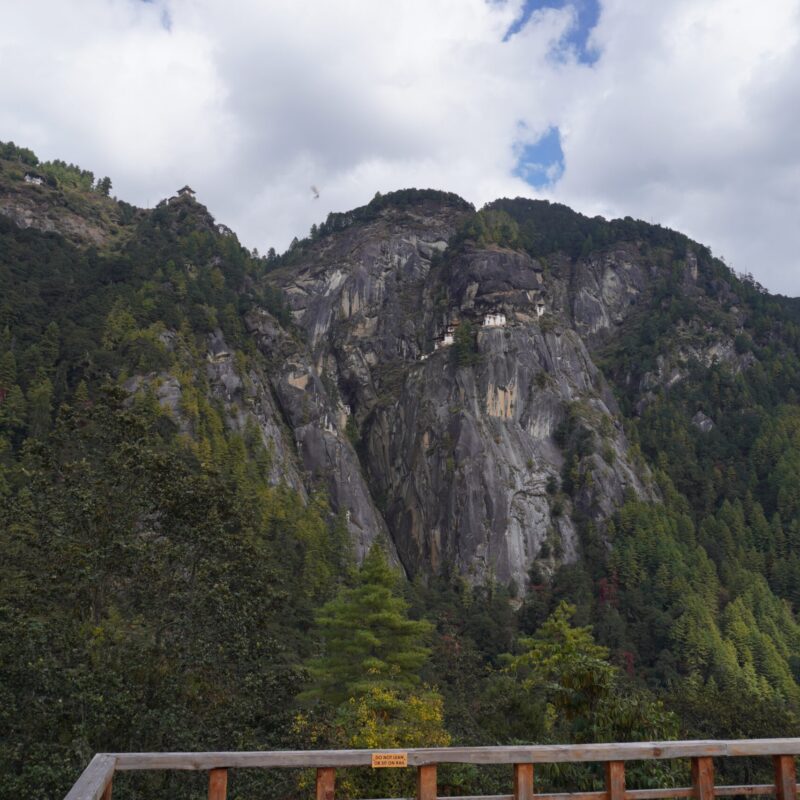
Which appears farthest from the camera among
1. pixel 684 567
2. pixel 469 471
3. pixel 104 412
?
pixel 469 471

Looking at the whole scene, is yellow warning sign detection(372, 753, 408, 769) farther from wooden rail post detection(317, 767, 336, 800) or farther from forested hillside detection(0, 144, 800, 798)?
forested hillside detection(0, 144, 800, 798)

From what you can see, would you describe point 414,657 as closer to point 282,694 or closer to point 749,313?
point 282,694

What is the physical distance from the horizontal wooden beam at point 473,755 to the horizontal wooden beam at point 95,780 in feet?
0.31

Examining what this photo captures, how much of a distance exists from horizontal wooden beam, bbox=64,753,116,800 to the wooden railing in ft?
0.04

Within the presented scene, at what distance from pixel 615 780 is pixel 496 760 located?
0.98 m

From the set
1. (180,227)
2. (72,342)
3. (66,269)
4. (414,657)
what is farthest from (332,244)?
(414,657)

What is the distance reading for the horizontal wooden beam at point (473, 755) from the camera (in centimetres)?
470

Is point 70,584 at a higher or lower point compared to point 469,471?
lower

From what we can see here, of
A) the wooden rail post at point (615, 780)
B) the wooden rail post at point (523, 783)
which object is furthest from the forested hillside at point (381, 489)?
the wooden rail post at point (523, 783)

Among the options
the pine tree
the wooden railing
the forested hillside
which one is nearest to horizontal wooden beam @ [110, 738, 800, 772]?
the wooden railing

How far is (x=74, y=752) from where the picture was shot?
1109 cm

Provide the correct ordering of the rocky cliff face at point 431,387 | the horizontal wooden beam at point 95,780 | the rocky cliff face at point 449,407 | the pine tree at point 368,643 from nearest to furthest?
the horizontal wooden beam at point 95,780 < the pine tree at point 368,643 < the rocky cliff face at point 431,387 < the rocky cliff face at point 449,407

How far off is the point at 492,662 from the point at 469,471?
28.0 m

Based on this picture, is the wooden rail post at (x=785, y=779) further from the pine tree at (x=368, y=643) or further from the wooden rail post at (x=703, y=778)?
the pine tree at (x=368, y=643)
